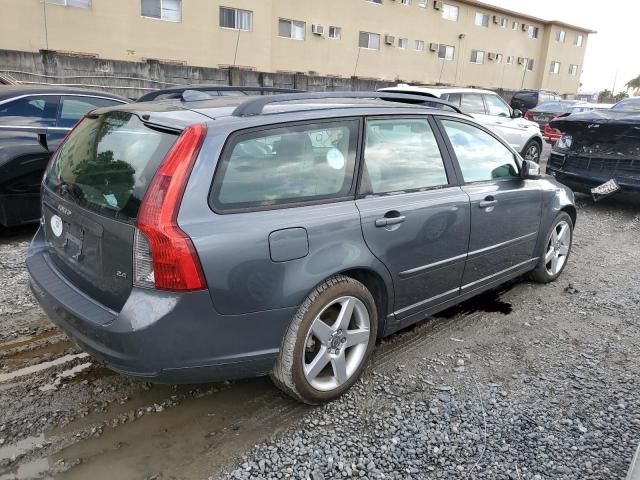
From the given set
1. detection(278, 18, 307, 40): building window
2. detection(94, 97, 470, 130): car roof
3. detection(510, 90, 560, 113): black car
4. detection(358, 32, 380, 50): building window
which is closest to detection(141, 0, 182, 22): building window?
detection(278, 18, 307, 40): building window

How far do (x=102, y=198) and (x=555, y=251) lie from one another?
394cm

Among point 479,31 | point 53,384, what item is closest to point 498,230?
point 53,384

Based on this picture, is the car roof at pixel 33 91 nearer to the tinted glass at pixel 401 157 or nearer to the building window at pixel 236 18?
the tinted glass at pixel 401 157

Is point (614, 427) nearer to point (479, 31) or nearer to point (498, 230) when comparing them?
point (498, 230)

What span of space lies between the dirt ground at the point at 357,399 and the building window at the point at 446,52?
96.1 feet

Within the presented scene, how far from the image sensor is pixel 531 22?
36656 millimetres

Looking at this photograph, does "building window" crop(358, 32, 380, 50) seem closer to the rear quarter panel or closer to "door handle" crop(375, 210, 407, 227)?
"door handle" crop(375, 210, 407, 227)

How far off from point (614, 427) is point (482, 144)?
2061 mm

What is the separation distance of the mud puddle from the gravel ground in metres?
0.14

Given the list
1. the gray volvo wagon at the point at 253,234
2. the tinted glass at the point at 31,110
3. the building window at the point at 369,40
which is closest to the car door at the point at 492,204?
the gray volvo wagon at the point at 253,234

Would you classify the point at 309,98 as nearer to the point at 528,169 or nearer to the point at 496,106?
the point at 528,169

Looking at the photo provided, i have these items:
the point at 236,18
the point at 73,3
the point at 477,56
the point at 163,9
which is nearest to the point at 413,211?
the point at 73,3

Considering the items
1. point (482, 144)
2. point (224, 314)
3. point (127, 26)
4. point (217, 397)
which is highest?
point (127, 26)

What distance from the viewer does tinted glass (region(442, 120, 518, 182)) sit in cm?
345
